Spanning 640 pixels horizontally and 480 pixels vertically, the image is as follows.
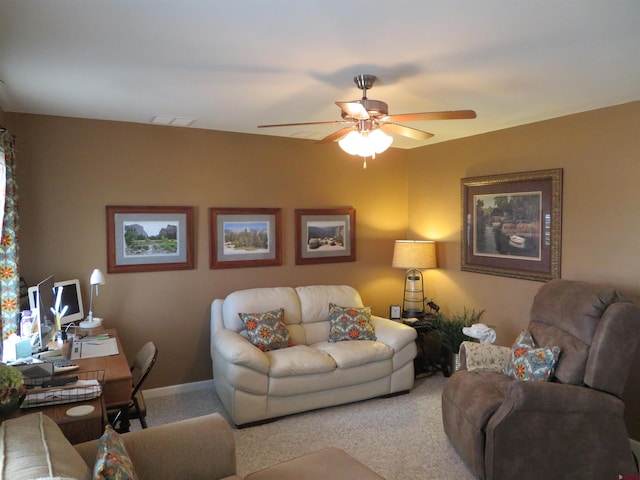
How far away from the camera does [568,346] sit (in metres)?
2.99

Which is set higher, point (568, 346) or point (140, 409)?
point (568, 346)

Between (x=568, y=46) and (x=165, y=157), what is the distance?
10.8 feet

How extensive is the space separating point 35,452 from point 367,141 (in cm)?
215

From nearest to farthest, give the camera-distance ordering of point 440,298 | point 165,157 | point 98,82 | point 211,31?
point 211,31 < point 98,82 < point 165,157 < point 440,298

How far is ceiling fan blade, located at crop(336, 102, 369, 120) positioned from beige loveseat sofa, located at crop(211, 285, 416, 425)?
6.49ft

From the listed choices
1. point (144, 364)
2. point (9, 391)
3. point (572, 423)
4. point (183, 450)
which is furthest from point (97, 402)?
point (572, 423)

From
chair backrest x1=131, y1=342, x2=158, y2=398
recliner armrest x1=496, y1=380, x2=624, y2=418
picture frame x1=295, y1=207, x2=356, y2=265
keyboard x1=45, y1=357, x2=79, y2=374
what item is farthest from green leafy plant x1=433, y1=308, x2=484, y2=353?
keyboard x1=45, y1=357, x2=79, y2=374

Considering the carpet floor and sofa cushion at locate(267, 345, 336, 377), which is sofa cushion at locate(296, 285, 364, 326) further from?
the carpet floor

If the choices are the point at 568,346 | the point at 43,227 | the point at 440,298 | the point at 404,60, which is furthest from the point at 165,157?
the point at 568,346

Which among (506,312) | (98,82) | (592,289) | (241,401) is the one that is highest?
(98,82)

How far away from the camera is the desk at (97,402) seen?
2.05m

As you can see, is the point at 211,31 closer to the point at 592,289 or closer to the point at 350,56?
the point at 350,56

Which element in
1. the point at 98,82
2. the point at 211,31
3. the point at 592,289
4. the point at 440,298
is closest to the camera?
the point at 211,31

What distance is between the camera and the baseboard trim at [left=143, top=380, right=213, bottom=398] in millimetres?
4223
